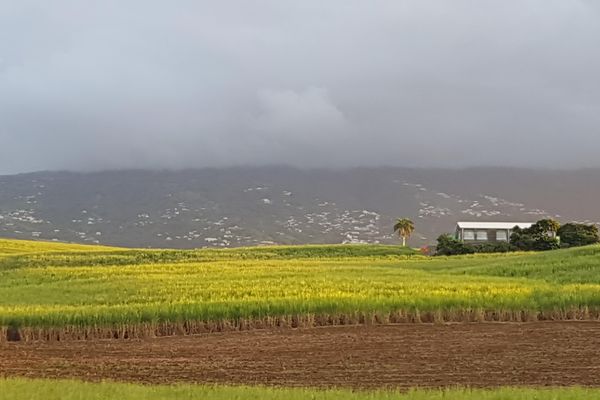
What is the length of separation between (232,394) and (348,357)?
6.96 metres

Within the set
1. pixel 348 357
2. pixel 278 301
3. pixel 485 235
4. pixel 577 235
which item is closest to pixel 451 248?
pixel 577 235

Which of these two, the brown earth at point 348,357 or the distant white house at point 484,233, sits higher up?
the distant white house at point 484,233

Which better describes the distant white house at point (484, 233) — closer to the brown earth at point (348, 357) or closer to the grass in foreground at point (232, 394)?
the brown earth at point (348, 357)

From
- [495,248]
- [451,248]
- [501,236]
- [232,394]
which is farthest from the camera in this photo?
[501,236]

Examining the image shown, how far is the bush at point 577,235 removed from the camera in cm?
8125

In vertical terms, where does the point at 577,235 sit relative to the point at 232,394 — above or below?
above

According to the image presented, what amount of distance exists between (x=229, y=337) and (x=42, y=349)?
5977 millimetres

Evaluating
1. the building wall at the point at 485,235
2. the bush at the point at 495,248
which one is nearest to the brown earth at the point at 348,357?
the bush at the point at 495,248

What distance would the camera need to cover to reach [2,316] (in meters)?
28.4

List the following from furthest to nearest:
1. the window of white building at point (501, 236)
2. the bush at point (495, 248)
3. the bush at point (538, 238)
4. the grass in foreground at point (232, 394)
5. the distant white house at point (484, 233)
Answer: the distant white house at point (484, 233)
the window of white building at point (501, 236)
the bush at point (495, 248)
the bush at point (538, 238)
the grass in foreground at point (232, 394)

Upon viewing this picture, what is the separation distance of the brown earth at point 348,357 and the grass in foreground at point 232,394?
256 centimetres

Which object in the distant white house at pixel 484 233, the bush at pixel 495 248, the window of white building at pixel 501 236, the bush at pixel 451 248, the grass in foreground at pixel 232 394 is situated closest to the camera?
the grass in foreground at pixel 232 394

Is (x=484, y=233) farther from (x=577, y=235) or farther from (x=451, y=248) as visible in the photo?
(x=577, y=235)

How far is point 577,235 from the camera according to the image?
81.9m
